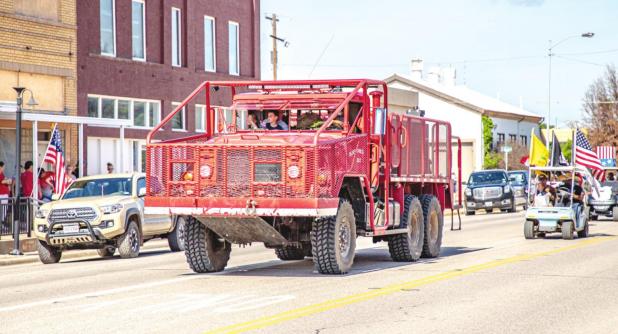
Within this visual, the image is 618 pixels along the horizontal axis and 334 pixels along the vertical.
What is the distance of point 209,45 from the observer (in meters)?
43.7

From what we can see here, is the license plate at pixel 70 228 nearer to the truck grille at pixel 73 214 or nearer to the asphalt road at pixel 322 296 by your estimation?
the truck grille at pixel 73 214

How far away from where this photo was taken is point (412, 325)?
1141 cm

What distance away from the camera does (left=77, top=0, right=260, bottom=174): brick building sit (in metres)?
36.7

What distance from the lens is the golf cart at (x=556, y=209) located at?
26688 millimetres

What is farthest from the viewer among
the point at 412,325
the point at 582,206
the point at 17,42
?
the point at 17,42

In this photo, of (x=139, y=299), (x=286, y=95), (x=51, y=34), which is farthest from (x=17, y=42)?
(x=139, y=299)

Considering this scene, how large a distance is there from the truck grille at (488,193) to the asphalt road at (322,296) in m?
26.8

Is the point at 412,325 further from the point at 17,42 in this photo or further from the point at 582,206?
the point at 17,42

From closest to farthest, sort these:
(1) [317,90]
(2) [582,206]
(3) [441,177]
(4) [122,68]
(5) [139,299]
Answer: (5) [139,299] → (1) [317,90] → (3) [441,177] → (2) [582,206] → (4) [122,68]

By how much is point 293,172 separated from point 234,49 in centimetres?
3005

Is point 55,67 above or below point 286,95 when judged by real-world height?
above

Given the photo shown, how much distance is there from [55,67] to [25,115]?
6161mm

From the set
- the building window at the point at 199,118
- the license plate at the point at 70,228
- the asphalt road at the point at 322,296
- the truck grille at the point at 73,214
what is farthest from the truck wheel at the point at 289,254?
the building window at the point at 199,118

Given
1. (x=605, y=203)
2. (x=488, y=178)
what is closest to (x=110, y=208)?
(x=605, y=203)
